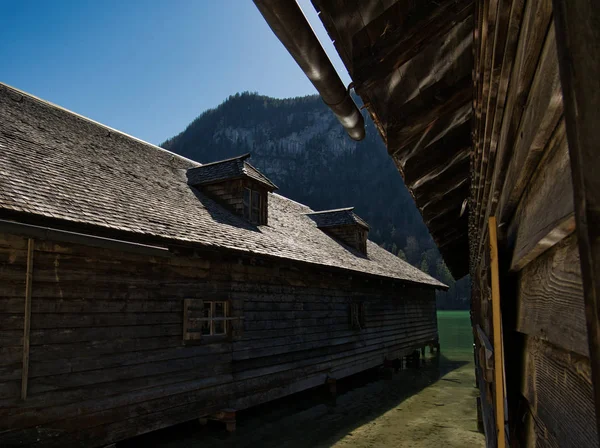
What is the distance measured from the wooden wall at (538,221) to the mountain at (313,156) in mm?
115026

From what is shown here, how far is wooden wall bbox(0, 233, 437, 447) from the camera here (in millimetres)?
6750

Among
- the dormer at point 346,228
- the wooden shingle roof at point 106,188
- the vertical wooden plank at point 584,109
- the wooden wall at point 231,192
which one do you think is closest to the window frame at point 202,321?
the wooden shingle roof at point 106,188

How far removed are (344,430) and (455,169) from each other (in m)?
7.86

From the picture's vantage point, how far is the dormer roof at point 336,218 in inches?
825

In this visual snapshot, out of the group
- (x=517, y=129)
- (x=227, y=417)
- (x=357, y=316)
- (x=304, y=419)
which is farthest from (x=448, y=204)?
(x=357, y=316)

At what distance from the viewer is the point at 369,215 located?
140 m

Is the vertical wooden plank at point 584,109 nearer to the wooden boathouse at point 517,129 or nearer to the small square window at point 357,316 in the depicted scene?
the wooden boathouse at point 517,129

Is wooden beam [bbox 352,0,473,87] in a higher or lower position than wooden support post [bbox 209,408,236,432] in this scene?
higher

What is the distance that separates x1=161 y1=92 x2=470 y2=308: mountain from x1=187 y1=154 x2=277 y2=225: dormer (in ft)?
341

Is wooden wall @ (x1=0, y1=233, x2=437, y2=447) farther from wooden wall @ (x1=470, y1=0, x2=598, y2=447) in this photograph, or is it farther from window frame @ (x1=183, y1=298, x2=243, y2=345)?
wooden wall @ (x1=470, y1=0, x2=598, y2=447)

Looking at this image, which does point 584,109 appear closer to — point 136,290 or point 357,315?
point 136,290

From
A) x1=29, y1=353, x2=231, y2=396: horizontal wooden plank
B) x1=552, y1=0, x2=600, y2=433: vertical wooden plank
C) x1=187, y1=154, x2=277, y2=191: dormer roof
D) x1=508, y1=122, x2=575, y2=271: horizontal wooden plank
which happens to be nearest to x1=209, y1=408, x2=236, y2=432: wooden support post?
x1=29, y1=353, x2=231, y2=396: horizontal wooden plank

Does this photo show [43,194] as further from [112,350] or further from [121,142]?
[121,142]

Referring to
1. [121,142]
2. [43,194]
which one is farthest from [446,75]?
[121,142]
